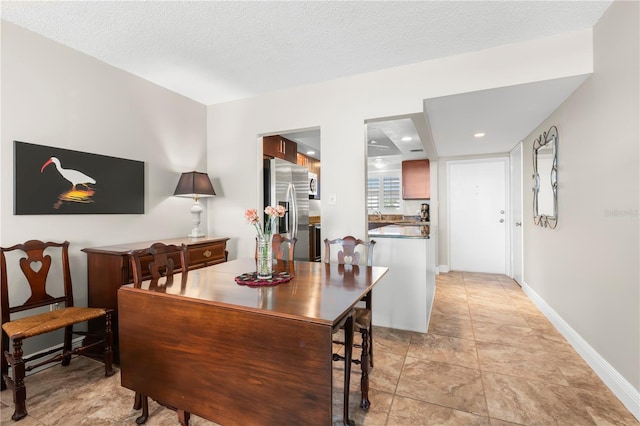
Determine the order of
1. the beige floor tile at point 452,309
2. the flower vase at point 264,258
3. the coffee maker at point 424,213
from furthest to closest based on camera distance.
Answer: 1. the coffee maker at point 424,213
2. the beige floor tile at point 452,309
3. the flower vase at point 264,258

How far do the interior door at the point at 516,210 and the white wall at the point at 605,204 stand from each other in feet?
5.45

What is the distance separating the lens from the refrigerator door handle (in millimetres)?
4156

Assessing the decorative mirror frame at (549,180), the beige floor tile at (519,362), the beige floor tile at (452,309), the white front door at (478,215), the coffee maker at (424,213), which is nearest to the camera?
the beige floor tile at (519,362)

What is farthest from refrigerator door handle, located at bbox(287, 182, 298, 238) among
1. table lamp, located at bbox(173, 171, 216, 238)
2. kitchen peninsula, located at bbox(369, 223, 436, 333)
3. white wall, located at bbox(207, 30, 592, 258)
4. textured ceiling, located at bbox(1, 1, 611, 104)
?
textured ceiling, located at bbox(1, 1, 611, 104)

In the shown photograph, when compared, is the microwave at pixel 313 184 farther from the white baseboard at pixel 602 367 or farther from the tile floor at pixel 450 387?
the white baseboard at pixel 602 367

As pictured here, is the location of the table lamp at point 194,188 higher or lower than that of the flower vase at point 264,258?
higher

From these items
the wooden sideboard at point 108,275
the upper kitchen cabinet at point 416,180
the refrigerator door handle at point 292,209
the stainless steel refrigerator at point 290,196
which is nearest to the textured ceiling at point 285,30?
the stainless steel refrigerator at point 290,196

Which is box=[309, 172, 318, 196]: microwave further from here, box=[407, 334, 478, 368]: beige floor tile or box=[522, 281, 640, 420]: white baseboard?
box=[522, 281, 640, 420]: white baseboard

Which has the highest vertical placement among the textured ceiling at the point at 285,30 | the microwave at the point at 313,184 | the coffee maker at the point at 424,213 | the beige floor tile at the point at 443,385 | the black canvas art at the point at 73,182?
the textured ceiling at the point at 285,30

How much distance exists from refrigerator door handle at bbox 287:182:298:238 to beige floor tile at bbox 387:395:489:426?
274cm

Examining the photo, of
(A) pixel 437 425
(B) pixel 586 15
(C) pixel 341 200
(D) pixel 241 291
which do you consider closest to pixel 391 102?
(C) pixel 341 200

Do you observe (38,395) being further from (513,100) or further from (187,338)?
(513,100)

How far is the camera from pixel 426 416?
1.66 m

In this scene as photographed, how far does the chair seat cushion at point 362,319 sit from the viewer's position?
178cm
